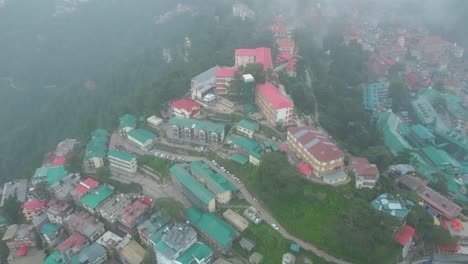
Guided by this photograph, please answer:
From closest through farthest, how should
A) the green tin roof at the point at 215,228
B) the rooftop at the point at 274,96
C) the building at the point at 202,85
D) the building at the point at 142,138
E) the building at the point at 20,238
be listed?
the green tin roof at the point at 215,228
the building at the point at 20,238
the rooftop at the point at 274,96
the building at the point at 142,138
the building at the point at 202,85

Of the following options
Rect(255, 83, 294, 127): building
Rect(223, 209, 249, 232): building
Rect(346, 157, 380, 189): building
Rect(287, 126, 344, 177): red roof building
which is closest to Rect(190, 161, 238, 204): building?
Rect(223, 209, 249, 232): building

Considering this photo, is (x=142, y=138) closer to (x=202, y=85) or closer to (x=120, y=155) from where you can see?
(x=120, y=155)

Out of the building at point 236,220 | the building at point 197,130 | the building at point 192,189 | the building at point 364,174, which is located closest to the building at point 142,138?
the building at point 197,130

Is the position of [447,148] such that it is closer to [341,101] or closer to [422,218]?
[341,101]

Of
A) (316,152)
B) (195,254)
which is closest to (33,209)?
(195,254)

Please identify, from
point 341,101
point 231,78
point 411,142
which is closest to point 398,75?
point 411,142

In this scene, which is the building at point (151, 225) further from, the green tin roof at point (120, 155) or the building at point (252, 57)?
the building at point (252, 57)

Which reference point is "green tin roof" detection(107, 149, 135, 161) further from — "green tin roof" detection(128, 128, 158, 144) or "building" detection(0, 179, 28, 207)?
"building" detection(0, 179, 28, 207)
